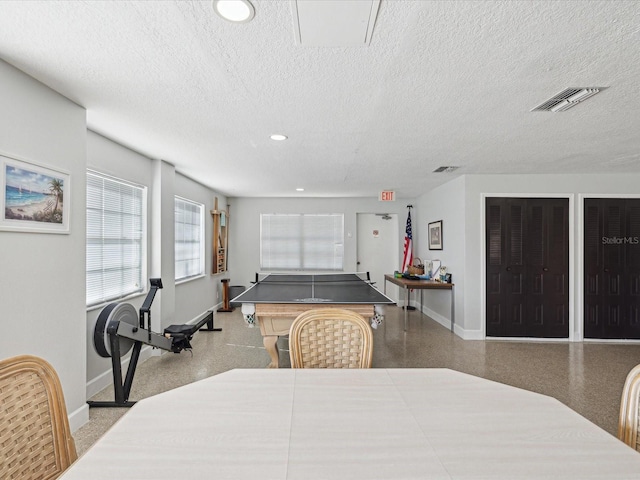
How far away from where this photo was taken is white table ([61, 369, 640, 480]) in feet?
2.69

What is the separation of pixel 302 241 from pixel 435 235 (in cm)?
287

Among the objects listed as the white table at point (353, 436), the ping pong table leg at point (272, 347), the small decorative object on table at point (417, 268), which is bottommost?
the ping pong table leg at point (272, 347)

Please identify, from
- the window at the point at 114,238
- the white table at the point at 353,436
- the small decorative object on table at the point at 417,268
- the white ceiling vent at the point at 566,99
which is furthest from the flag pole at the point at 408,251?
the white table at the point at 353,436

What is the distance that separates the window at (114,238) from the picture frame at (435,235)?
15.3 ft

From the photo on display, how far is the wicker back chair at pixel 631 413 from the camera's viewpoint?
1092 millimetres

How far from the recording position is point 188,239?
18.4ft

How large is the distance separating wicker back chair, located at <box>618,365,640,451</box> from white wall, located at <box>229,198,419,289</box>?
250 inches

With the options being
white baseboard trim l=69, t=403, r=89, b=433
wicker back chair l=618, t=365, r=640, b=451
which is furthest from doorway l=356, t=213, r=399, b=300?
wicker back chair l=618, t=365, r=640, b=451

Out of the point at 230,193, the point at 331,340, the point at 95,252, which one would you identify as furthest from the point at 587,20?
the point at 230,193

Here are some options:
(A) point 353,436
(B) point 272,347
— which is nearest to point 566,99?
(A) point 353,436

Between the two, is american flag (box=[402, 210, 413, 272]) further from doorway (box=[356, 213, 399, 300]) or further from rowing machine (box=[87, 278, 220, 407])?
rowing machine (box=[87, 278, 220, 407])

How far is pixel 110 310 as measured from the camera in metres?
2.87

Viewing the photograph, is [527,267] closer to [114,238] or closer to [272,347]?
[272,347]

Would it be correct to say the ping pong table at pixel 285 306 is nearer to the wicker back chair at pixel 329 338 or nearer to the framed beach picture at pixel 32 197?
the wicker back chair at pixel 329 338
